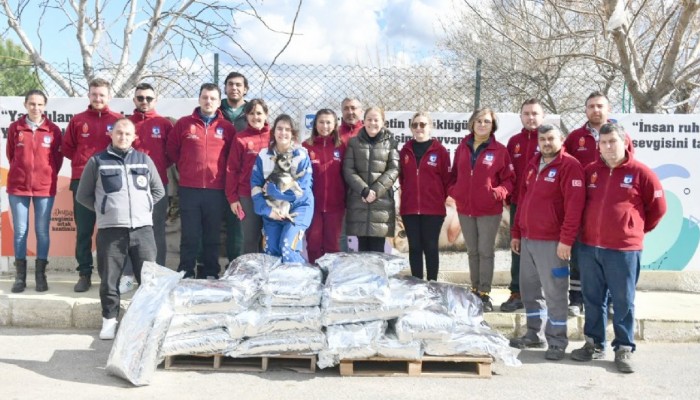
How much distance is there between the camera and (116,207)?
212 inches

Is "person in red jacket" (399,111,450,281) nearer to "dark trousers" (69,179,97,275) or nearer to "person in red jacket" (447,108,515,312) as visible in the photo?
"person in red jacket" (447,108,515,312)

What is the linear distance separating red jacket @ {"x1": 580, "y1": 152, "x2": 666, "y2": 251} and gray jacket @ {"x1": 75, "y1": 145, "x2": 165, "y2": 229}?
3711 mm

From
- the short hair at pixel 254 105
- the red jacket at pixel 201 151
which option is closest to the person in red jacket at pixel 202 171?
the red jacket at pixel 201 151

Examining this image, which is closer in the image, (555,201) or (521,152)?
(555,201)

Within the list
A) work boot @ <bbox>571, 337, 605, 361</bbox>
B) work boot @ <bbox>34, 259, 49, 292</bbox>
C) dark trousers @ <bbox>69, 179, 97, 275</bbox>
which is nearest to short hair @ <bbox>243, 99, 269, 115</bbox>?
dark trousers @ <bbox>69, 179, 97, 275</bbox>

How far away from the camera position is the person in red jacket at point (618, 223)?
4.82 meters

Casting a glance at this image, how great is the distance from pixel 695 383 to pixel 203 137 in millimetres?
4640

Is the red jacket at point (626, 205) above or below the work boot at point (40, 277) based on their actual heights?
above

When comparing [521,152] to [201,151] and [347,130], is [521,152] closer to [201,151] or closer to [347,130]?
[347,130]

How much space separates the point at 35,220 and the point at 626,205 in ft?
17.7

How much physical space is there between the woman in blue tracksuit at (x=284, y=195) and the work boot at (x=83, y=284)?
202 cm

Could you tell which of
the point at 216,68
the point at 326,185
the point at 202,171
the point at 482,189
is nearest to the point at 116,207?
the point at 202,171

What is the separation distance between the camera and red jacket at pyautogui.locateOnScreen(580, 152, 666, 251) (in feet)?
15.8

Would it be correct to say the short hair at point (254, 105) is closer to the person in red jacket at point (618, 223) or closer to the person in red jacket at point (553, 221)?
the person in red jacket at point (553, 221)
